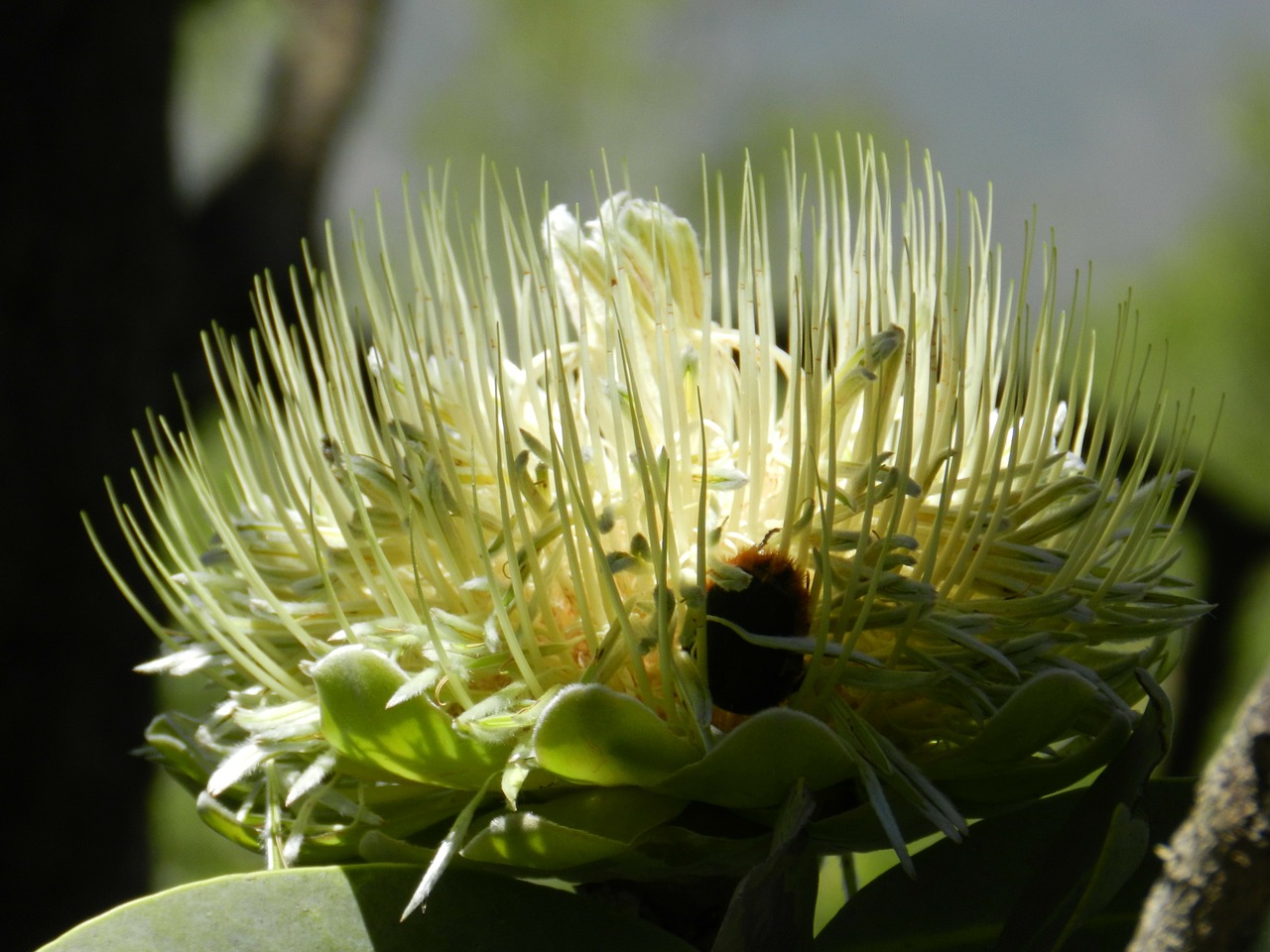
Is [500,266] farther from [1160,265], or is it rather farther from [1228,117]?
[1228,117]

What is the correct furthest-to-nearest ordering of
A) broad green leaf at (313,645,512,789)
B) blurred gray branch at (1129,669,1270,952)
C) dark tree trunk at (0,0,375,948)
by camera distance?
dark tree trunk at (0,0,375,948)
broad green leaf at (313,645,512,789)
blurred gray branch at (1129,669,1270,952)

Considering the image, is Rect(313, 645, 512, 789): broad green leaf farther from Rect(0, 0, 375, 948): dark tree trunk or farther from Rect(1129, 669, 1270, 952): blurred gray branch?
Rect(0, 0, 375, 948): dark tree trunk

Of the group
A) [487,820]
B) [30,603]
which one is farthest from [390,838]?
[30,603]

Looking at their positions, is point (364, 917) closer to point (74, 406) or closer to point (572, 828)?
point (572, 828)

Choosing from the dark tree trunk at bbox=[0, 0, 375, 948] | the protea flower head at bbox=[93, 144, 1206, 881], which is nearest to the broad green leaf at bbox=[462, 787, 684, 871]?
the protea flower head at bbox=[93, 144, 1206, 881]

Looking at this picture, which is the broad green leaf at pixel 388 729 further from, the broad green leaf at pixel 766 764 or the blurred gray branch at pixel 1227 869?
the blurred gray branch at pixel 1227 869

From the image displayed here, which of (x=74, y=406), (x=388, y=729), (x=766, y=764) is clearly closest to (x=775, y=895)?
A: (x=766, y=764)
